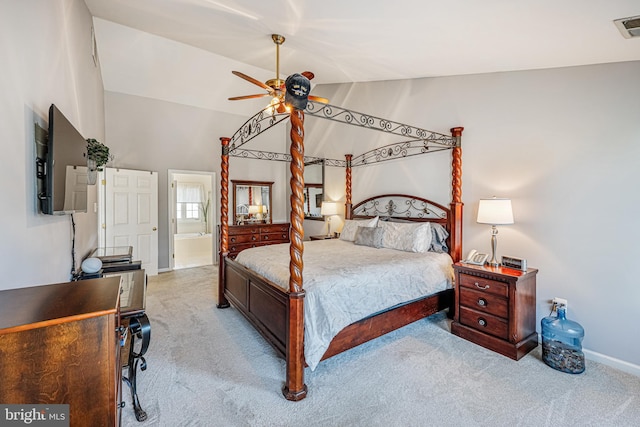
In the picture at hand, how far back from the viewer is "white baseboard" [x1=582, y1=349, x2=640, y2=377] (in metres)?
2.41

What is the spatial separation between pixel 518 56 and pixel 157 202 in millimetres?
6116

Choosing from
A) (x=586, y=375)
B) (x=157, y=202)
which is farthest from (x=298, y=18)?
(x=157, y=202)

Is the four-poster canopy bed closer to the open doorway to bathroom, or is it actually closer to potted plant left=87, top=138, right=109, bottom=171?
potted plant left=87, top=138, right=109, bottom=171

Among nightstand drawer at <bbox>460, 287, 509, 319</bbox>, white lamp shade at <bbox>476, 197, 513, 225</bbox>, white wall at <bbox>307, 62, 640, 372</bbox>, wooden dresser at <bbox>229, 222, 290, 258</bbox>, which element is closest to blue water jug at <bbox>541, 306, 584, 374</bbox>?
white wall at <bbox>307, 62, 640, 372</bbox>

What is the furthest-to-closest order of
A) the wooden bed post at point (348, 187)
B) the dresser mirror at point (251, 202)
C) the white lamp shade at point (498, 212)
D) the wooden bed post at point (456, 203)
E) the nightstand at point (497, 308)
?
the dresser mirror at point (251, 202), the wooden bed post at point (348, 187), the wooden bed post at point (456, 203), the white lamp shade at point (498, 212), the nightstand at point (497, 308)

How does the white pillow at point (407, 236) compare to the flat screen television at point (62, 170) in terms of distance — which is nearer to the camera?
the flat screen television at point (62, 170)

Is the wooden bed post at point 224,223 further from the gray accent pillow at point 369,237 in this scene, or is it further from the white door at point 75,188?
the gray accent pillow at point 369,237

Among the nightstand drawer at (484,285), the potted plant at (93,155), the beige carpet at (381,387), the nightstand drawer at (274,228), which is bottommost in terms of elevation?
the beige carpet at (381,387)

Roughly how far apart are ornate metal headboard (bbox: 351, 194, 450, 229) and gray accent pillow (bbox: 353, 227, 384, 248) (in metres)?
0.55

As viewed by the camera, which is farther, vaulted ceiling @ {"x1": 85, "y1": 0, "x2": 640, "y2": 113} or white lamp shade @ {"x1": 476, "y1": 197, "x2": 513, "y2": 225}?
white lamp shade @ {"x1": 476, "y1": 197, "x2": 513, "y2": 225}

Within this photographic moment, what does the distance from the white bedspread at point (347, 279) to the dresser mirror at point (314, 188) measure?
7.87 ft

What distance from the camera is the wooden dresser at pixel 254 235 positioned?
595cm

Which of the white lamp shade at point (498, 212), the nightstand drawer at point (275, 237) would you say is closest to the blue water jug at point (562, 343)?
the white lamp shade at point (498, 212)

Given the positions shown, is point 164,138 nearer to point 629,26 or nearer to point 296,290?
point 296,290
